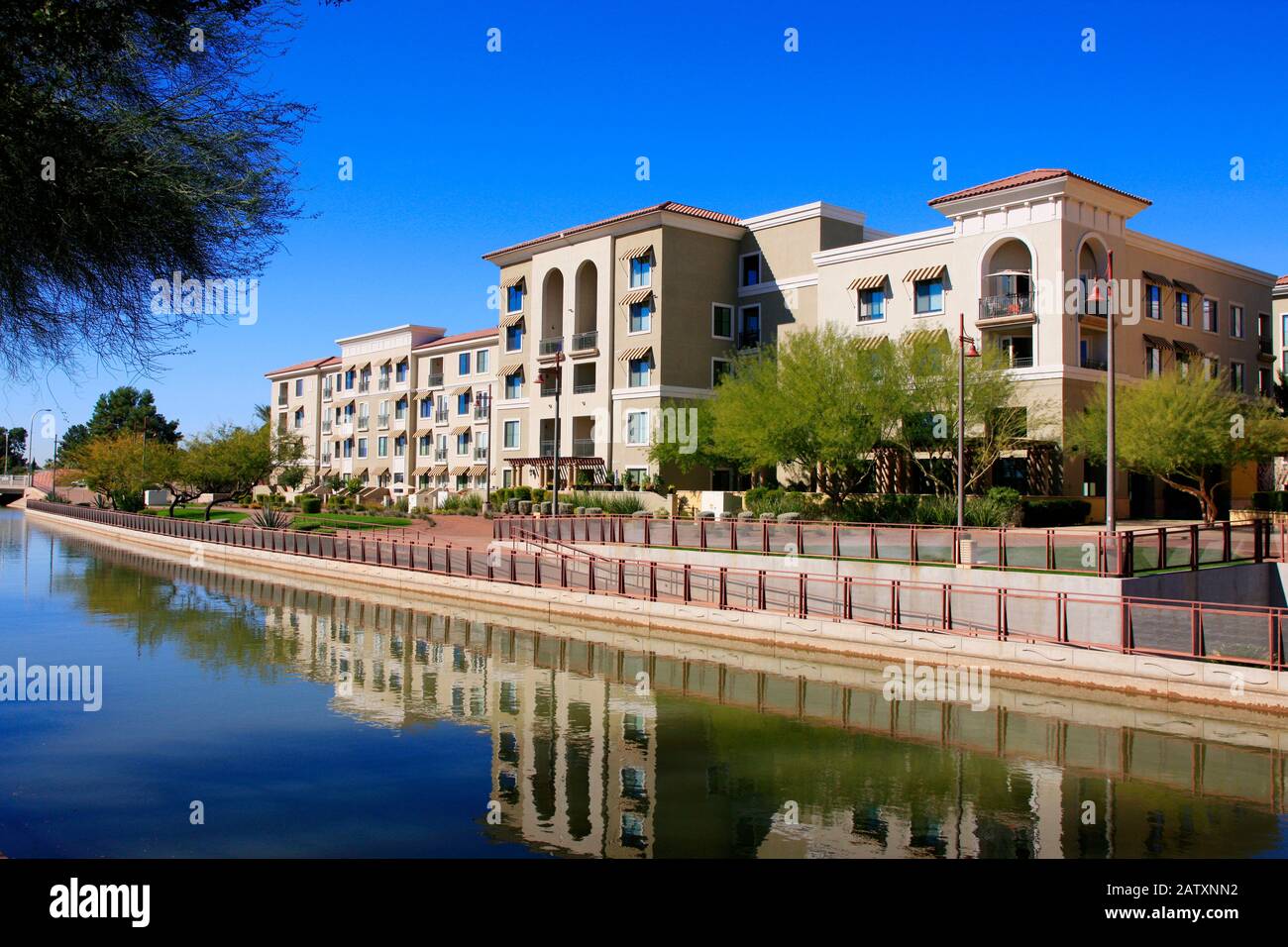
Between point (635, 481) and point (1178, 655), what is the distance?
1381 inches

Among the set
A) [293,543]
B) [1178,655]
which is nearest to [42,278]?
[1178,655]

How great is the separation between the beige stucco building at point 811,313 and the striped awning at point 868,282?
0.07m

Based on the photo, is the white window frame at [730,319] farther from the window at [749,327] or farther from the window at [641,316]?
the window at [641,316]

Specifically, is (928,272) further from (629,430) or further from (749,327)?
(629,430)

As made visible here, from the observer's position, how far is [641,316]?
5284cm

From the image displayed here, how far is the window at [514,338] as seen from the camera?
60.6 metres

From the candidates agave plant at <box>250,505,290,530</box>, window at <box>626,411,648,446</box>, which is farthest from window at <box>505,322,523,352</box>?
agave plant at <box>250,505,290,530</box>

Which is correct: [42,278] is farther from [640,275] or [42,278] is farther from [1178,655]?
[640,275]

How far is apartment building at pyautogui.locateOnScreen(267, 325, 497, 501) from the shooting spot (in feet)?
227

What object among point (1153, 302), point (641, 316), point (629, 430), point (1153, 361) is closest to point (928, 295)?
point (1153, 302)

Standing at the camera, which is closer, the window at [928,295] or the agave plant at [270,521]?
the window at [928,295]

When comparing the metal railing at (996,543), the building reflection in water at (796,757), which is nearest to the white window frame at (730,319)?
the metal railing at (996,543)

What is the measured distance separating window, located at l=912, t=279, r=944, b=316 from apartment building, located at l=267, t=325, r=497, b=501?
26.6m

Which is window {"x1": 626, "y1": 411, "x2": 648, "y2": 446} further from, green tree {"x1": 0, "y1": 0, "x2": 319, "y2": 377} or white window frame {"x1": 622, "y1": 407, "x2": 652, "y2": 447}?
green tree {"x1": 0, "y1": 0, "x2": 319, "y2": 377}
